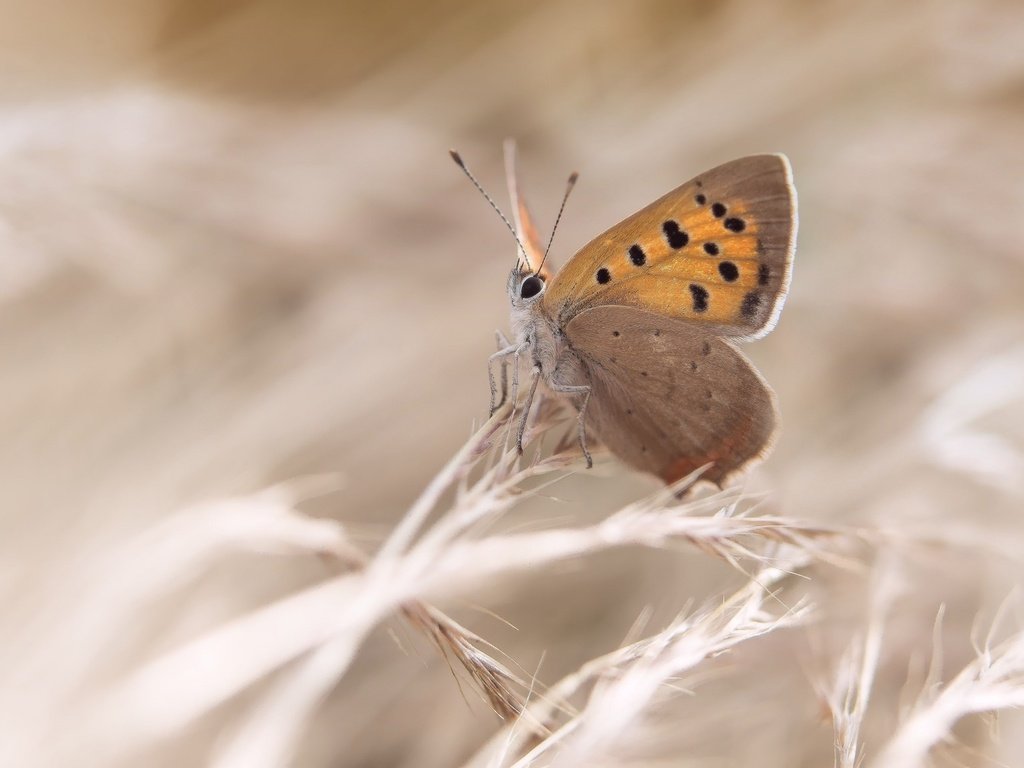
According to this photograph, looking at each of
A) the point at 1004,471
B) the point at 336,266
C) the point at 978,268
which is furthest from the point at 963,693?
the point at 336,266

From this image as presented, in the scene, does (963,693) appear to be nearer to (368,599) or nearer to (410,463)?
(368,599)

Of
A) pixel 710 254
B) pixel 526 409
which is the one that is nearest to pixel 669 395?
pixel 710 254

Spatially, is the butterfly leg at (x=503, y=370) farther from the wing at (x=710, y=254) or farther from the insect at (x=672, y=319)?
the wing at (x=710, y=254)

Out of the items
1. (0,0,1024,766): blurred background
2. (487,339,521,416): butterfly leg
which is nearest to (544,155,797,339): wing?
(487,339,521,416): butterfly leg

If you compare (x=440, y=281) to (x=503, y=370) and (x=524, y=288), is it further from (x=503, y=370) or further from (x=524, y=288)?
(x=503, y=370)

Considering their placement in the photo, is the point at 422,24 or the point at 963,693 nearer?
the point at 963,693

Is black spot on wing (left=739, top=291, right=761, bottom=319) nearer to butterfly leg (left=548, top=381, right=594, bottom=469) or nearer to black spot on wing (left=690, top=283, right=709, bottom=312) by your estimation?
black spot on wing (left=690, top=283, right=709, bottom=312)

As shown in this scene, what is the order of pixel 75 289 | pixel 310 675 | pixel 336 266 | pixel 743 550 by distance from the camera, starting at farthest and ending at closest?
pixel 336 266 < pixel 75 289 < pixel 743 550 < pixel 310 675
